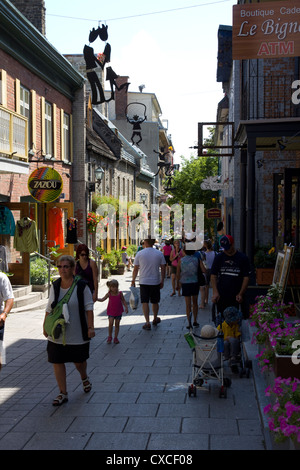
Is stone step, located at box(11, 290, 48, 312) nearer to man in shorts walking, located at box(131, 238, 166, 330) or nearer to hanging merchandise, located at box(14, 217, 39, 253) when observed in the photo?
hanging merchandise, located at box(14, 217, 39, 253)

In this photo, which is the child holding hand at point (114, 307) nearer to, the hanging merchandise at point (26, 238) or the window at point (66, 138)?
the hanging merchandise at point (26, 238)

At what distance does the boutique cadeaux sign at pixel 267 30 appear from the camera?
1161 cm

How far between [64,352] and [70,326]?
0.29 metres

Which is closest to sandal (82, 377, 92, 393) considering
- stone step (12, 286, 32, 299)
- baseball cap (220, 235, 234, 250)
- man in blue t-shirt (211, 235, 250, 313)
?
man in blue t-shirt (211, 235, 250, 313)

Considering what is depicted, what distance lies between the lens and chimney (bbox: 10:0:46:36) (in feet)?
71.7

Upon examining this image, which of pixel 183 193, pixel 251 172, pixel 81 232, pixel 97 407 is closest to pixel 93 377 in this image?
pixel 97 407

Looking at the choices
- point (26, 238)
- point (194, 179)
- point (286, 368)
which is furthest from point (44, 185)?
point (194, 179)

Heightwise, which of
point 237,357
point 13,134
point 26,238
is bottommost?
Answer: point 237,357

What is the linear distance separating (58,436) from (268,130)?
8.58 m

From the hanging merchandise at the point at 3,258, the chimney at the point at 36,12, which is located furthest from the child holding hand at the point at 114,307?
the chimney at the point at 36,12

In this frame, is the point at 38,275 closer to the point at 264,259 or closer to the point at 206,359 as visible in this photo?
the point at 264,259

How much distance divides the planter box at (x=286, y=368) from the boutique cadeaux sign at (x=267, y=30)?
7.47 metres

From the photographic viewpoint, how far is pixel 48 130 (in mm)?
21297

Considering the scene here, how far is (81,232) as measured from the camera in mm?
24891
